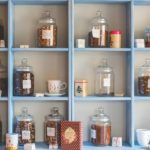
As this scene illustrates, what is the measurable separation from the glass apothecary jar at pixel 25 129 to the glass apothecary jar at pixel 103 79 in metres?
0.50

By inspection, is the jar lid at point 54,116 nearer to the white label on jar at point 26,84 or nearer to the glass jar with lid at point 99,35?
the white label on jar at point 26,84

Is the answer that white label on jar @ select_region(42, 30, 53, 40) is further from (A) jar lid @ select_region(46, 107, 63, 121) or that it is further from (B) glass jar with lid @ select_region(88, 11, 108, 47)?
(A) jar lid @ select_region(46, 107, 63, 121)

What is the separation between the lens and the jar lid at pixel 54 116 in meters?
2.14

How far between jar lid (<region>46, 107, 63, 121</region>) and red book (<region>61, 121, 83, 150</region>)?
0.40ft

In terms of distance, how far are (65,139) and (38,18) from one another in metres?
0.84

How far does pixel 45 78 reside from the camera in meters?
2.23

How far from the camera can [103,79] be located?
2.19 meters

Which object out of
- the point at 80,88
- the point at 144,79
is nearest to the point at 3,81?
the point at 80,88

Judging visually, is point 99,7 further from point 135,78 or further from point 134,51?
point 135,78

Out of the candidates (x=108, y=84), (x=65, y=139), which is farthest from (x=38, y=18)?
(x=65, y=139)

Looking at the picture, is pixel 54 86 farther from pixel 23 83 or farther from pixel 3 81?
pixel 3 81

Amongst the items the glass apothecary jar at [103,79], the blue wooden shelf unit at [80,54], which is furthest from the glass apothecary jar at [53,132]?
the glass apothecary jar at [103,79]

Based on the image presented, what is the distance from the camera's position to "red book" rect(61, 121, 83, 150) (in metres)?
2.01

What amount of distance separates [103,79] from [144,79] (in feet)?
0.89
